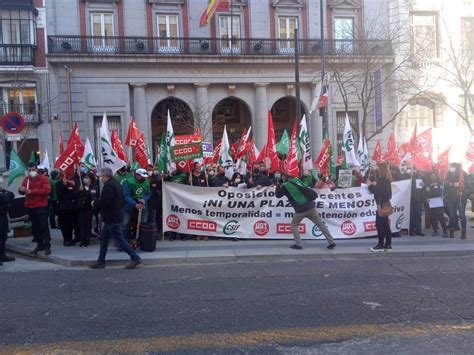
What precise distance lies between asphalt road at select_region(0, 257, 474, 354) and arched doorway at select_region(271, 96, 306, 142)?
23.2 m

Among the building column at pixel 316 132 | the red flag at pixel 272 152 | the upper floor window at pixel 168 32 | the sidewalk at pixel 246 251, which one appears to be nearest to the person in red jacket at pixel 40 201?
the sidewalk at pixel 246 251

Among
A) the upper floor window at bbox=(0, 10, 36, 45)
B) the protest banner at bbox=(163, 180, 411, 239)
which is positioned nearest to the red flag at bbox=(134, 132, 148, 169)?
the protest banner at bbox=(163, 180, 411, 239)

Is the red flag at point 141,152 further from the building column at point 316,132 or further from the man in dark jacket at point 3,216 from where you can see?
the building column at point 316,132

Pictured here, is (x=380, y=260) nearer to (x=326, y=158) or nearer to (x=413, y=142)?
(x=326, y=158)

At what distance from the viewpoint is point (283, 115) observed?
103 ft

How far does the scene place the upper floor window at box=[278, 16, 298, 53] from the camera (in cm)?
2745

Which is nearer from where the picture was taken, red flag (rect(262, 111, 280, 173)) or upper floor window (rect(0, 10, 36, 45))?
red flag (rect(262, 111, 280, 173))

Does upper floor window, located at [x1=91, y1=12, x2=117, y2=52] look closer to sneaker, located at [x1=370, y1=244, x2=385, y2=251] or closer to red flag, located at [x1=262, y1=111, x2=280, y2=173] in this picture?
red flag, located at [x1=262, y1=111, x2=280, y2=173]

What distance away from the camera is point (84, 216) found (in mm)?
10344

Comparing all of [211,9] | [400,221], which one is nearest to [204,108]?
[211,9]

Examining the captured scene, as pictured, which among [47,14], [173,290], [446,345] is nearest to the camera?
[446,345]

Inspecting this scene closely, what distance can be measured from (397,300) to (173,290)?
3.11 m

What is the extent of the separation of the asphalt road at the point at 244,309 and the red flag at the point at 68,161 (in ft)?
10.5

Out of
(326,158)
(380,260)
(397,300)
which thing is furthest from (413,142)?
(397,300)
